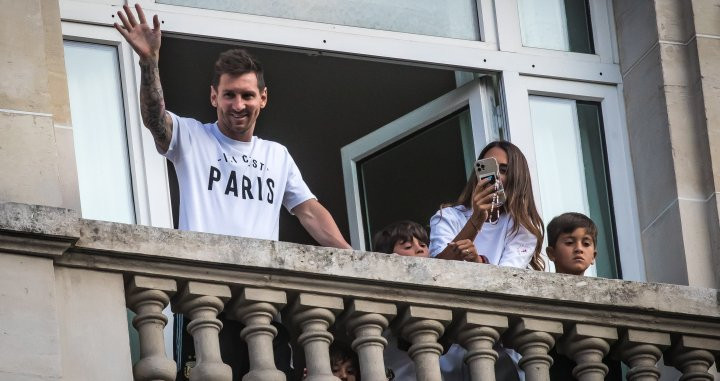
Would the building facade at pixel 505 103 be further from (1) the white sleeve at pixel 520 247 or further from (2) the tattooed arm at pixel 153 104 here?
(1) the white sleeve at pixel 520 247

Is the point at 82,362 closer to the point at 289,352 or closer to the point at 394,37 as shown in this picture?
the point at 289,352

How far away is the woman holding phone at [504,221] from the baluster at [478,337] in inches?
22.2

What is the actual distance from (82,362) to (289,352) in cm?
102

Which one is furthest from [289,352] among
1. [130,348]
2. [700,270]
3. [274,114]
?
[274,114]

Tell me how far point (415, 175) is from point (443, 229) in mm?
2725

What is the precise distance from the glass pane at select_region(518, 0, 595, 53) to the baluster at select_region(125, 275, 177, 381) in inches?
136

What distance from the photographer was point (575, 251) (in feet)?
37.3

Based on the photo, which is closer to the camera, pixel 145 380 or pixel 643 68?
pixel 145 380

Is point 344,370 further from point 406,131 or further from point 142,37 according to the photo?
point 406,131

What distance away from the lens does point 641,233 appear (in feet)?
40.3

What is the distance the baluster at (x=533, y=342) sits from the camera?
10.5m

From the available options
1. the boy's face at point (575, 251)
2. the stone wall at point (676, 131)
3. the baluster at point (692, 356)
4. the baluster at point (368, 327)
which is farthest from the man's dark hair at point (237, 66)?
the stone wall at point (676, 131)

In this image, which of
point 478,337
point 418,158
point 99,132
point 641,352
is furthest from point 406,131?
point 478,337

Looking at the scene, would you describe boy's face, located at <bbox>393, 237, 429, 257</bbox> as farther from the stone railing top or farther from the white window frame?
the white window frame
